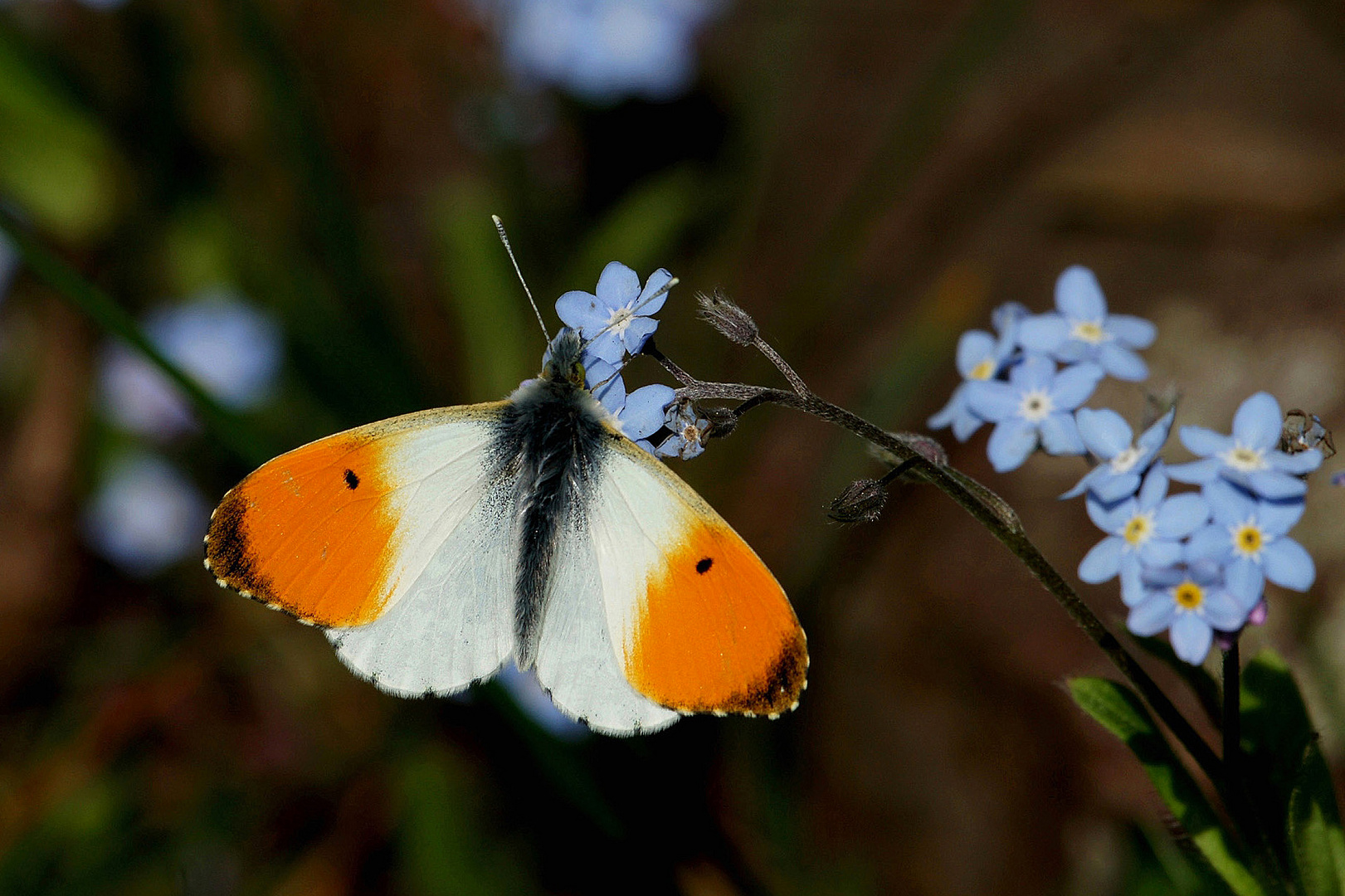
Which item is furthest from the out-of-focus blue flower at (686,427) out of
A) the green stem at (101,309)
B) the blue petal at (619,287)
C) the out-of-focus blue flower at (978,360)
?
the green stem at (101,309)

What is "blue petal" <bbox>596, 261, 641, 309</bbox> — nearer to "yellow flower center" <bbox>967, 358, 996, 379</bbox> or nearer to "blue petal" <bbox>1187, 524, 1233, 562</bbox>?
"yellow flower center" <bbox>967, 358, 996, 379</bbox>

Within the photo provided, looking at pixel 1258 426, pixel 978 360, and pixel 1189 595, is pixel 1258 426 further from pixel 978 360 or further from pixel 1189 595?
pixel 978 360

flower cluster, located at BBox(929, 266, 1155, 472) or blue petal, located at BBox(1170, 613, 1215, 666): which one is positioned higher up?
flower cluster, located at BBox(929, 266, 1155, 472)

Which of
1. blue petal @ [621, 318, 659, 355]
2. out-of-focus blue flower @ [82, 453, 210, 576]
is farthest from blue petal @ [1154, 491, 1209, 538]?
out-of-focus blue flower @ [82, 453, 210, 576]

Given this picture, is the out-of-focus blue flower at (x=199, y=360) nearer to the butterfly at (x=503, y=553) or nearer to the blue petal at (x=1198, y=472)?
the butterfly at (x=503, y=553)

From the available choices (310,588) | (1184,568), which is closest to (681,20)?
(310,588)

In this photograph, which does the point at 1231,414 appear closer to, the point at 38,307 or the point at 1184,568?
the point at 1184,568
